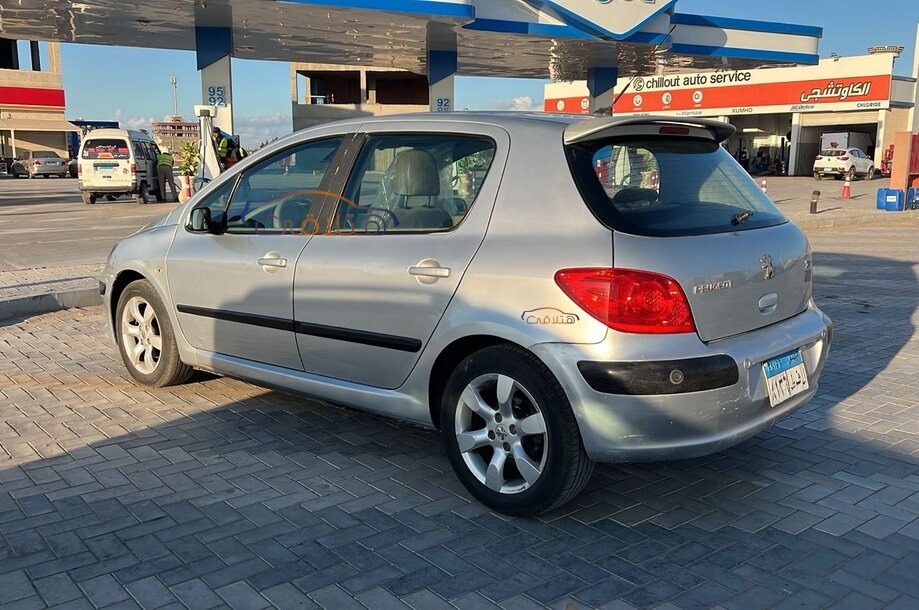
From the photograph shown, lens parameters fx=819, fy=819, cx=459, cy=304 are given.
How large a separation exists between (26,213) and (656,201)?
2131 cm

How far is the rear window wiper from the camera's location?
376 cm

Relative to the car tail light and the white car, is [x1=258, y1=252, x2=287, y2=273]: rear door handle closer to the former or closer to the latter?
the car tail light

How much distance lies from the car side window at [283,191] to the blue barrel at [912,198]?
2133 cm

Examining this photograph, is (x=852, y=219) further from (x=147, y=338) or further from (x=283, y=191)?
(x=147, y=338)

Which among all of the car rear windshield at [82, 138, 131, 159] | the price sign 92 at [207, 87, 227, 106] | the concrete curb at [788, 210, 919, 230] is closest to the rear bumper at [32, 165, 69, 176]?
the car rear windshield at [82, 138, 131, 159]

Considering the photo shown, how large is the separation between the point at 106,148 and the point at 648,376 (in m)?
22.2

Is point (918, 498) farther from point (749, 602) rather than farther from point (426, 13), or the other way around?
point (426, 13)

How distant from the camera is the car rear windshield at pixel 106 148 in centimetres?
2227

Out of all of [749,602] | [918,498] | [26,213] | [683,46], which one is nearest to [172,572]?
[749,602]

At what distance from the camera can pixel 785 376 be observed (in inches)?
145

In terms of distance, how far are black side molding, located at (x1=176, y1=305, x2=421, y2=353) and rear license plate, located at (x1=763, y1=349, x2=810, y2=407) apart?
158cm

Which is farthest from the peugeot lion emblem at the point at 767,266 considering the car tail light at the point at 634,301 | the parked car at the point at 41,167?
the parked car at the point at 41,167

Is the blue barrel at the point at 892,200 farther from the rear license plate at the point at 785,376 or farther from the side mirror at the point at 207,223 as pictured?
the side mirror at the point at 207,223

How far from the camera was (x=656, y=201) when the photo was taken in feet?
11.9
